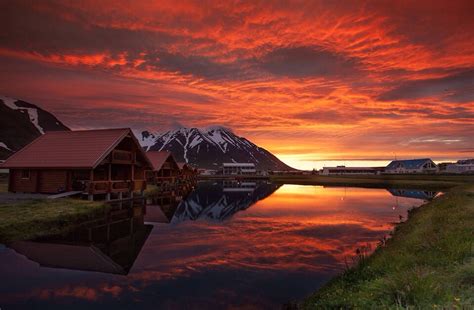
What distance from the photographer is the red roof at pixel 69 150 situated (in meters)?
34.2

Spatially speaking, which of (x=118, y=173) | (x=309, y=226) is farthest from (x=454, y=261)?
(x=118, y=173)

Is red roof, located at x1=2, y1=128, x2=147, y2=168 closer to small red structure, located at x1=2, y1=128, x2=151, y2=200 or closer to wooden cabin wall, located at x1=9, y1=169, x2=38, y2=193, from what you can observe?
small red structure, located at x1=2, y1=128, x2=151, y2=200

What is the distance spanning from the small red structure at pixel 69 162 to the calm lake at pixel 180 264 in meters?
10.7

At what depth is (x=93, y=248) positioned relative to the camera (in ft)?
56.6

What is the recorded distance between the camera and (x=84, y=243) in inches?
712

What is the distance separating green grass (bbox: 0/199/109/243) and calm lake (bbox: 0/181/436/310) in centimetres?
183

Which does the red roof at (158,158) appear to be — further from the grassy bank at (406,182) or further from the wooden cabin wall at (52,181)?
the grassy bank at (406,182)

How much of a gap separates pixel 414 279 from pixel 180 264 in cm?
972

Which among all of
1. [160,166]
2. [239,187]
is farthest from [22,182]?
[239,187]

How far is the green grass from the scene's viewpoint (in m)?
19.2

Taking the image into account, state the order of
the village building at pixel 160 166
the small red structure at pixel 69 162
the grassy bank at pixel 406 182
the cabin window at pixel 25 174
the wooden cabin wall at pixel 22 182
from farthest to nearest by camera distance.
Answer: the grassy bank at pixel 406 182 < the village building at pixel 160 166 < the cabin window at pixel 25 174 < the wooden cabin wall at pixel 22 182 < the small red structure at pixel 69 162

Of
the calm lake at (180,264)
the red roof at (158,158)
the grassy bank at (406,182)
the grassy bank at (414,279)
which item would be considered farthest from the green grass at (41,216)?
the grassy bank at (406,182)

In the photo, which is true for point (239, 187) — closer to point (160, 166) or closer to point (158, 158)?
point (158, 158)

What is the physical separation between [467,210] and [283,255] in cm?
1483
